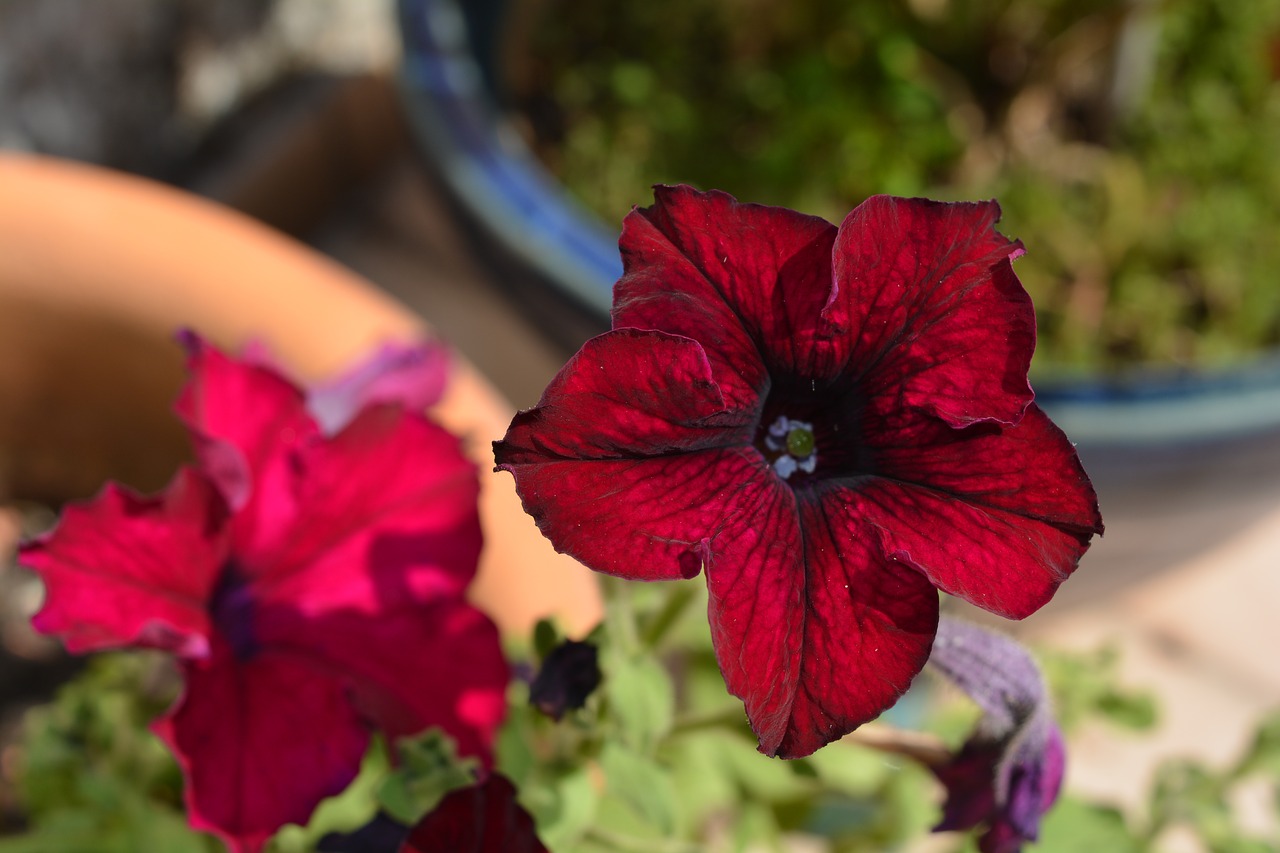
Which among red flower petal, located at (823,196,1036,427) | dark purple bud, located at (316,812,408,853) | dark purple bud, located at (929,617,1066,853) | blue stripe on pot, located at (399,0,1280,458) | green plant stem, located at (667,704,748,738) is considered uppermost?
blue stripe on pot, located at (399,0,1280,458)

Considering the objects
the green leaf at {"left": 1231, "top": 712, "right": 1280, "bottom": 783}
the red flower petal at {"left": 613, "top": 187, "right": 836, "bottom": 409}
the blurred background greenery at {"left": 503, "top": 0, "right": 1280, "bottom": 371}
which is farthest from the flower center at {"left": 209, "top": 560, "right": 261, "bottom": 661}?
the blurred background greenery at {"left": 503, "top": 0, "right": 1280, "bottom": 371}

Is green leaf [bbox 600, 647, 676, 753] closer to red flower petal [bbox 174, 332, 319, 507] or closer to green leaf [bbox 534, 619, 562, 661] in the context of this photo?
green leaf [bbox 534, 619, 562, 661]

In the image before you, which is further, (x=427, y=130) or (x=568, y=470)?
(x=427, y=130)

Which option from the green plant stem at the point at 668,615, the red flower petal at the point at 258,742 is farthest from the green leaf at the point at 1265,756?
the red flower petal at the point at 258,742

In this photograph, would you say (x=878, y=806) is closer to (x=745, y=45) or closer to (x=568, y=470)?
(x=568, y=470)

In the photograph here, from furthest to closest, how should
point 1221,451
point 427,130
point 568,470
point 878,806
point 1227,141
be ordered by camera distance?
point 1227,141, point 427,130, point 1221,451, point 878,806, point 568,470

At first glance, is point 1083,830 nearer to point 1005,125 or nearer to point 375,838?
point 375,838

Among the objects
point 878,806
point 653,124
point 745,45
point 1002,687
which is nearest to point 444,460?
point 1002,687

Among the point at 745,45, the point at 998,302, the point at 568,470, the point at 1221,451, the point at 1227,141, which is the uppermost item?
the point at 1227,141
